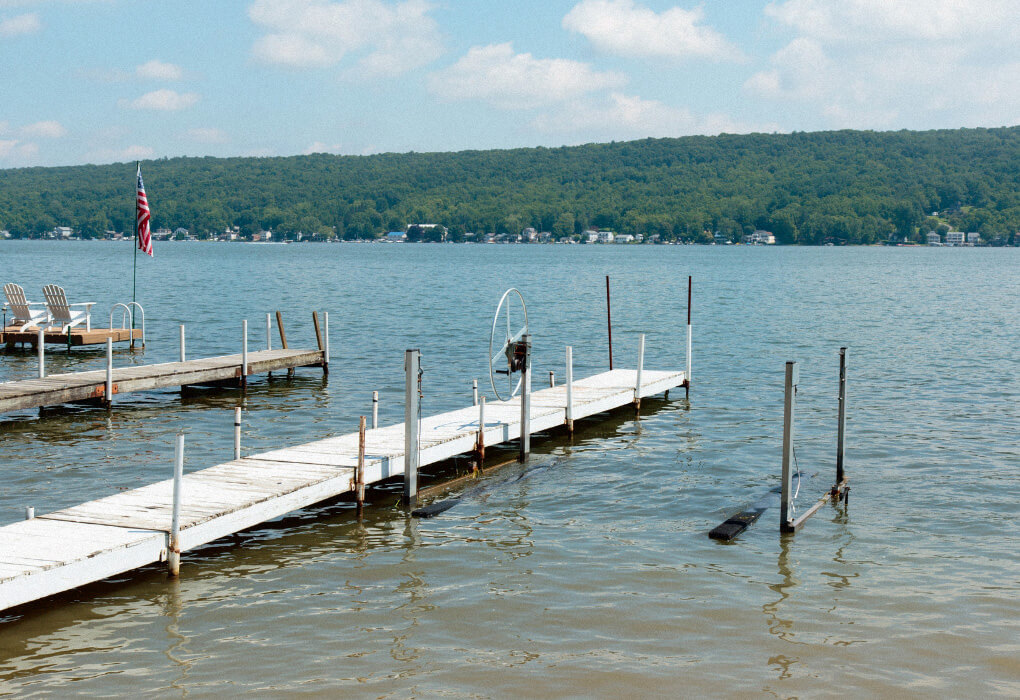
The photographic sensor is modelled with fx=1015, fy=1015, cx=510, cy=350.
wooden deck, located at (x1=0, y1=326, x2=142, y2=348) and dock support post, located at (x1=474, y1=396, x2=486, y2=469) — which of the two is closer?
dock support post, located at (x1=474, y1=396, x2=486, y2=469)

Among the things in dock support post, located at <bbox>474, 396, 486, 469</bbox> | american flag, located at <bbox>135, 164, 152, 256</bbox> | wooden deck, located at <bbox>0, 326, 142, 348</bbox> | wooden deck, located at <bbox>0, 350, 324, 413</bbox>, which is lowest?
dock support post, located at <bbox>474, 396, 486, 469</bbox>

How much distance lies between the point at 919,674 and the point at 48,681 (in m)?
7.67

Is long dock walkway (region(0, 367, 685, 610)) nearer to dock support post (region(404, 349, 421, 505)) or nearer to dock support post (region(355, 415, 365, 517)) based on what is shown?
dock support post (region(355, 415, 365, 517))

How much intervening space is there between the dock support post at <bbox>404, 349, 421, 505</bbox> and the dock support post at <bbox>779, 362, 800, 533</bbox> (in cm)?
486

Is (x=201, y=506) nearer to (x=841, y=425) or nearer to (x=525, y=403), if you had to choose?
(x=525, y=403)

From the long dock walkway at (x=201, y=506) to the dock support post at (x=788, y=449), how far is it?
5.22m

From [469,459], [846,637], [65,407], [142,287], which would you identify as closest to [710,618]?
[846,637]

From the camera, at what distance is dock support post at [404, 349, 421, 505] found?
13805 millimetres

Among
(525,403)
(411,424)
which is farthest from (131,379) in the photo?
(411,424)

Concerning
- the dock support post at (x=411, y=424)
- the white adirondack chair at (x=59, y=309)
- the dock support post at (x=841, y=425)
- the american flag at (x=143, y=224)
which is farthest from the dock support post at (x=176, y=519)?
the white adirondack chair at (x=59, y=309)

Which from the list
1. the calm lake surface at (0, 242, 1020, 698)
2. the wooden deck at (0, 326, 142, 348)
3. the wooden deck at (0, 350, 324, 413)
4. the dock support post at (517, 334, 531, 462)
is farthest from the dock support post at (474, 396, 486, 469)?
the wooden deck at (0, 326, 142, 348)

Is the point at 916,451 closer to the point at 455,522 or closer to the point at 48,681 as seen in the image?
the point at 455,522

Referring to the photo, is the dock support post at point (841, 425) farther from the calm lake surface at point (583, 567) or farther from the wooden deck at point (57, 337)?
the wooden deck at point (57, 337)

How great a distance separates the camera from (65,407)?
71.7 feet
